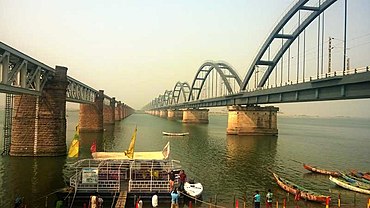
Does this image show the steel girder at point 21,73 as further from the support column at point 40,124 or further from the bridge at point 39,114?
the support column at point 40,124

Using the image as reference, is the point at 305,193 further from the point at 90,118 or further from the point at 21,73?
the point at 90,118

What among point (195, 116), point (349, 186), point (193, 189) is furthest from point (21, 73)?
point (195, 116)

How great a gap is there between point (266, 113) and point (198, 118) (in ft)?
266

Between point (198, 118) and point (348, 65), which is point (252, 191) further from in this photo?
point (198, 118)

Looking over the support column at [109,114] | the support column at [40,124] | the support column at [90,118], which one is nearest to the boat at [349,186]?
the support column at [40,124]

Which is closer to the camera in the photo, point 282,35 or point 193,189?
point 193,189

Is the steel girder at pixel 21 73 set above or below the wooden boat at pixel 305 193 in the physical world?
above

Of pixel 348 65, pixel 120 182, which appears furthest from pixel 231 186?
pixel 348 65

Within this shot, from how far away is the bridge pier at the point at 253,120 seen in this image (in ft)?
302

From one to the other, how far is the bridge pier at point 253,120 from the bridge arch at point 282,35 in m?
8.29

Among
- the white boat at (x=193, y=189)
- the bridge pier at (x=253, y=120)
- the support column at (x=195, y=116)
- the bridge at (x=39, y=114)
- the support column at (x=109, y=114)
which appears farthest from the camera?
the support column at (x=195, y=116)

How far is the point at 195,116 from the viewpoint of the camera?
172625mm

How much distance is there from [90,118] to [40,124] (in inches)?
1999

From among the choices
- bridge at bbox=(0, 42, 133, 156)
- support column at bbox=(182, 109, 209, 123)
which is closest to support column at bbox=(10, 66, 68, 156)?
bridge at bbox=(0, 42, 133, 156)
